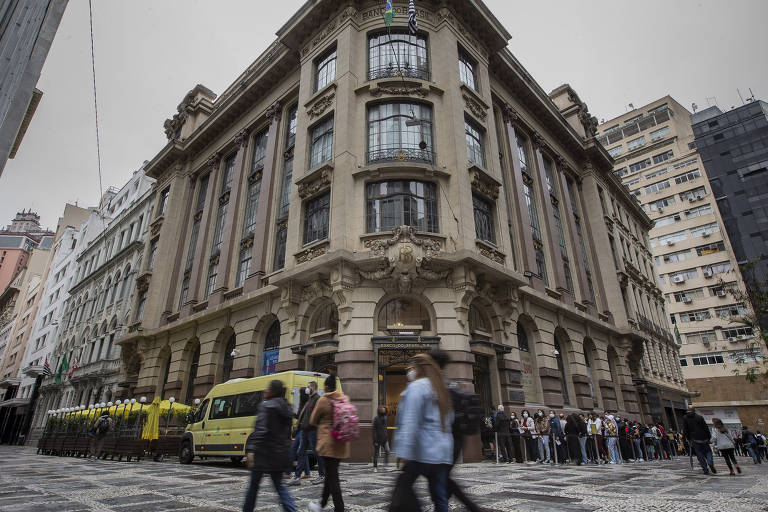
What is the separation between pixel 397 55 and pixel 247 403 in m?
16.5

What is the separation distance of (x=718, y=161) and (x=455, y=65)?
55012 millimetres

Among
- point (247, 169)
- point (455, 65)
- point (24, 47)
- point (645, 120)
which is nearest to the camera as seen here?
point (24, 47)

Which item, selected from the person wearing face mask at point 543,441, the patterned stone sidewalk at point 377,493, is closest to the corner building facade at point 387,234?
the person wearing face mask at point 543,441

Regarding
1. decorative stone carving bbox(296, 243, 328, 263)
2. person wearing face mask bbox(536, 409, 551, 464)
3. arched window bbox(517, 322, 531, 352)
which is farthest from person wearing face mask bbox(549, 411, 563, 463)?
decorative stone carving bbox(296, 243, 328, 263)

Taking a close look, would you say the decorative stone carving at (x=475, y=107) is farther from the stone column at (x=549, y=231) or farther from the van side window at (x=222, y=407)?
the van side window at (x=222, y=407)

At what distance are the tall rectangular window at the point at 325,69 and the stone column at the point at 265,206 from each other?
3615mm

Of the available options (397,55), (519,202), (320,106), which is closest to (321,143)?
(320,106)

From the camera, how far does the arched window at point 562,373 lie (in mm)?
21191

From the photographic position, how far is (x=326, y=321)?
1750 cm

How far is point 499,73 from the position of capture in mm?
25391

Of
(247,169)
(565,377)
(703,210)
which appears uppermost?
(703,210)

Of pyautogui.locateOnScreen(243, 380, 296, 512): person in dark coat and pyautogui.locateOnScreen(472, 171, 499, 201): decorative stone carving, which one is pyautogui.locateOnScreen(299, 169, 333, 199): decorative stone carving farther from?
Answer: pyautogui.locateOnScreen(243, 380, 296, 512): person in dark coat

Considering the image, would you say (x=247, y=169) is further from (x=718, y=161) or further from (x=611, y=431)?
(x=718, y=161)

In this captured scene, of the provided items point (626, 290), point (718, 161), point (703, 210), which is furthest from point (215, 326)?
point (718, 161)
